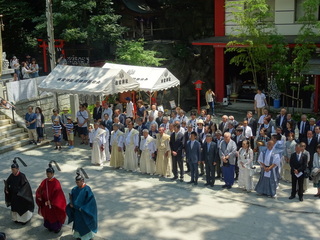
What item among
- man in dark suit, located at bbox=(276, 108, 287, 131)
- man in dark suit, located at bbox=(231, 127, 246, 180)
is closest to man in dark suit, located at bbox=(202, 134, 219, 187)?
man in dark suit, located at bbox=(231, 127, 246, 180)

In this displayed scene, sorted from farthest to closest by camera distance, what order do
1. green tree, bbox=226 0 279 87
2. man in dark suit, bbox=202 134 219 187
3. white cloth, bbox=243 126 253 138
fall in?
green tree, bbox=226 0 279 87 → white cloth, bbox=243 126 253 138 → man in dark suit, bbox=202 134 219 187

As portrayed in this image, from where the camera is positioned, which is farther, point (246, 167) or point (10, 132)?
point (10, 132)

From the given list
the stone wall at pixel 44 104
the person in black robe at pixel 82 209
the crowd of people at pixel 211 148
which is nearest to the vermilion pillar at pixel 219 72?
the stone wall at pixel 44 104

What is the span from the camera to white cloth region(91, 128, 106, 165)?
16156 mm

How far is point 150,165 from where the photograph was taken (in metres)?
15.2

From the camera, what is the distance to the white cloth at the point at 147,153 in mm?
15055

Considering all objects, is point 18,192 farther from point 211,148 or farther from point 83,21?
point 83,21

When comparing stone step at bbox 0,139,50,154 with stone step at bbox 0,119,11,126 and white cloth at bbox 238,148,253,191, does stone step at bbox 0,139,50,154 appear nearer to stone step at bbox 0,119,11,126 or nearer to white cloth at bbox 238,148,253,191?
stone step at bbox 0,119,11,126

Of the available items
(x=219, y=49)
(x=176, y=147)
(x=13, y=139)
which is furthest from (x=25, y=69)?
(x=176, y=147)

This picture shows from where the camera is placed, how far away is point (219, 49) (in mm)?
27297

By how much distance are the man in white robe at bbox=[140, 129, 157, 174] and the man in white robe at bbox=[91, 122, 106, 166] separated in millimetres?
1733

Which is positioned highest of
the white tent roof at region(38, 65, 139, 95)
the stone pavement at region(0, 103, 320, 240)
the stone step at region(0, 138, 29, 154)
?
the white tent roof at region(38, 65, 139, 95)

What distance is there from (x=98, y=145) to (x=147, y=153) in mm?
2010

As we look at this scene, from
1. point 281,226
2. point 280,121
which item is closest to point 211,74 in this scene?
point 280,121
